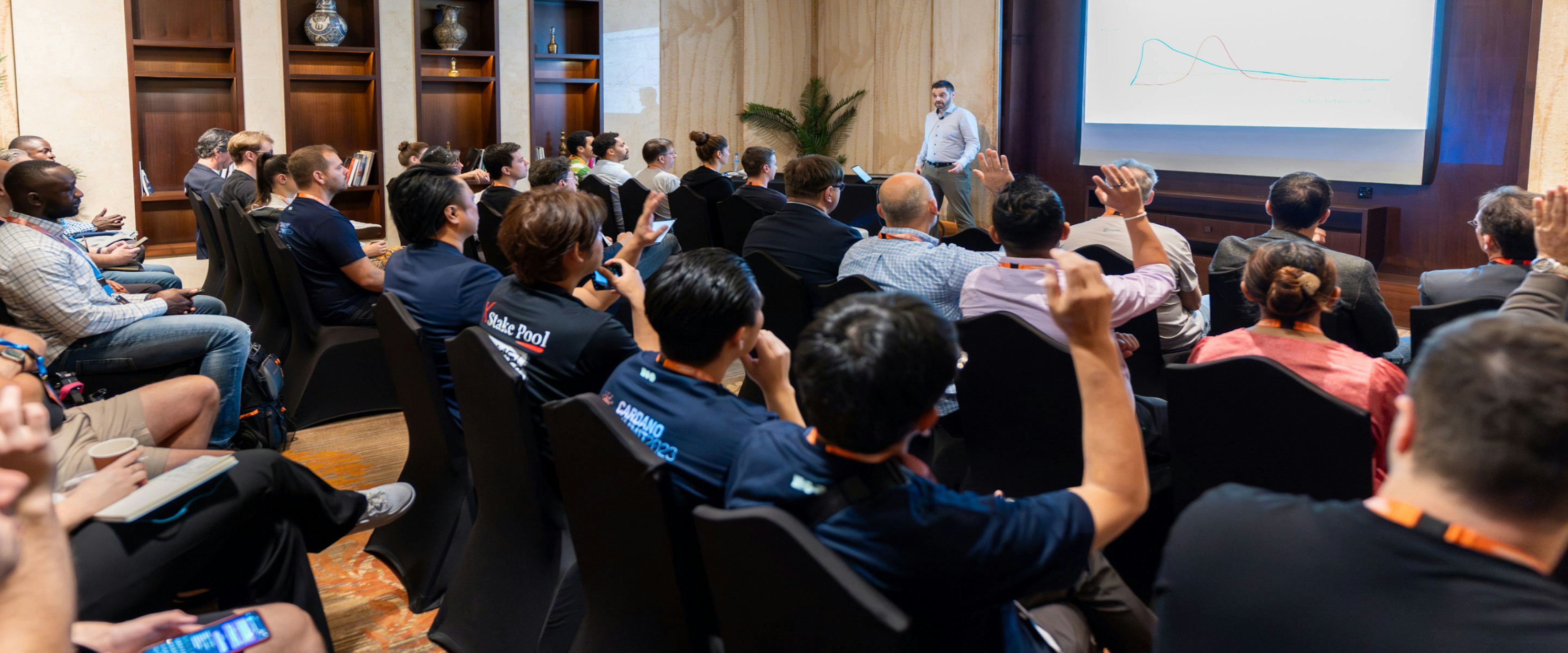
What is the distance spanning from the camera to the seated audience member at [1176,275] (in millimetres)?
3455

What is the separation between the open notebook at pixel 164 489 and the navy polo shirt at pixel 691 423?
777 millimetres

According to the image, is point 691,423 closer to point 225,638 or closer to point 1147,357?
point 225,638

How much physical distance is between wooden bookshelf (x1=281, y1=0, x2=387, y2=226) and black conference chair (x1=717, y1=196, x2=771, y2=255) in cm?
414

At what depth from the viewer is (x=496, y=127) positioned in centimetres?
936

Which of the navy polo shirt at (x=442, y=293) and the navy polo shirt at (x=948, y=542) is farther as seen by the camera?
the navy polo shirt at (x=442, y=293)

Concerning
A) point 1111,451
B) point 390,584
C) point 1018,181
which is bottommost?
point 390,584

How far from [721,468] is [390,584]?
164cm

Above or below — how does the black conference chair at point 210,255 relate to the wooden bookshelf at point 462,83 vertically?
below

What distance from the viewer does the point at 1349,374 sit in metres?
2.15

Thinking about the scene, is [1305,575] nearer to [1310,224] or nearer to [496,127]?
[1310,224]

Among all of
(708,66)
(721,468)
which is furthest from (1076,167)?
(721,468)

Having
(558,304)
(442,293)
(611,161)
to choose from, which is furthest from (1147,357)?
(611,161)

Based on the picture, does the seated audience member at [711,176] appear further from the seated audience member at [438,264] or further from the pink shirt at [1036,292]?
the pink shirt at [1036,292]

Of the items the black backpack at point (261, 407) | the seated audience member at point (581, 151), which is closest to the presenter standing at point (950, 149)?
the seated audience member at point (581, 151)
